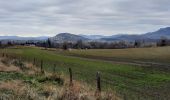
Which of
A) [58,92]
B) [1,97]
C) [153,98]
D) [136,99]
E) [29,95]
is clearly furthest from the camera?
[153,98]

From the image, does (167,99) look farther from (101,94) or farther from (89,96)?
(89,96)

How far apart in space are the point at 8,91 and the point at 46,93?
Result: 145 centimetres

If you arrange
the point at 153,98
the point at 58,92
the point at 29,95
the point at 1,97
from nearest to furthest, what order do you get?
1. the point at 1,97
2. the point at 29,95
3. the point at 58,92
4. the point at 153,98

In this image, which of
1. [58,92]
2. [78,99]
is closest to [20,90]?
[58,92]

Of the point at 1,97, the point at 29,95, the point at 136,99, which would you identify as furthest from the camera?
the point at 136,99

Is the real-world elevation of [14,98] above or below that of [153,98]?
above

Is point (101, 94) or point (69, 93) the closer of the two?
point (69, 93)

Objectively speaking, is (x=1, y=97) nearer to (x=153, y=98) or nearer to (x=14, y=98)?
(x=14, y=98)

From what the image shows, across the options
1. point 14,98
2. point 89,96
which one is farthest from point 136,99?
point 14,98

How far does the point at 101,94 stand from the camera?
Result: 1509 centimetres

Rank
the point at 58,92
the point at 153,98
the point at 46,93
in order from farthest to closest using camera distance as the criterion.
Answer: the point at 153,98 → the point at 46,93 → the point at 58,92

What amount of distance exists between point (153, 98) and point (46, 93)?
338 inches

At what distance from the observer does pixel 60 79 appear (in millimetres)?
22000

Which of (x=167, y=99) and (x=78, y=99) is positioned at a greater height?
(x=78, y=99)
